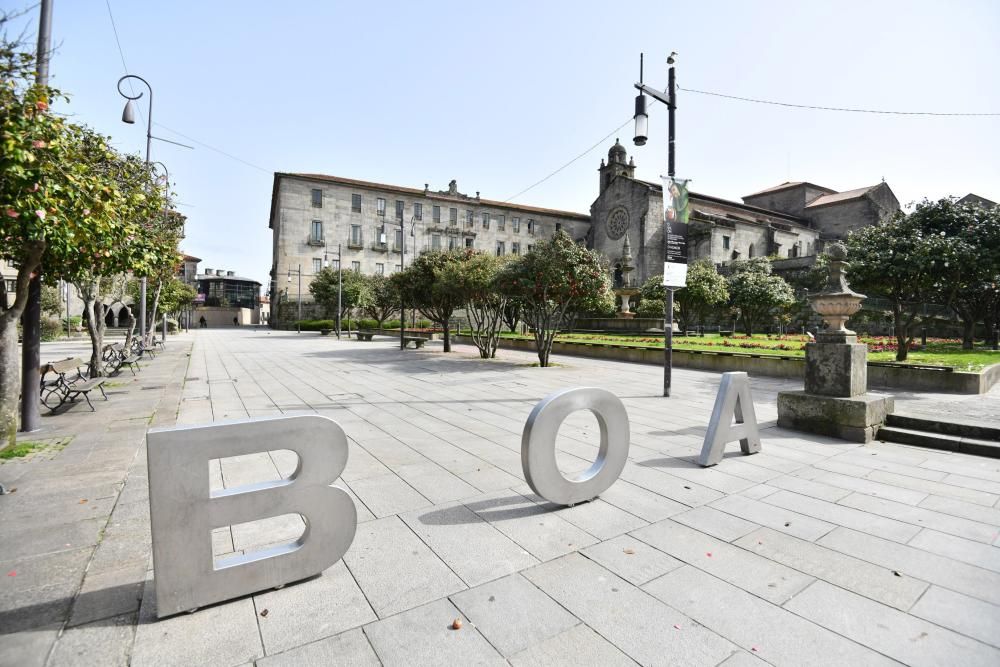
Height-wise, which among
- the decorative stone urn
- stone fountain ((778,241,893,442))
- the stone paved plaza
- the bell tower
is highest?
the bell tower

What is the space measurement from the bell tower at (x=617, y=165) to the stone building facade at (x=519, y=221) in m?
0.13

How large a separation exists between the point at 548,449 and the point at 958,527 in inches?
128

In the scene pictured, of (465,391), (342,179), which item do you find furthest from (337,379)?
(342,179)

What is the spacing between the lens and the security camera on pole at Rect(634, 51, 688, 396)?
9750 mm

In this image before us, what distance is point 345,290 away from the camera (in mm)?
44375

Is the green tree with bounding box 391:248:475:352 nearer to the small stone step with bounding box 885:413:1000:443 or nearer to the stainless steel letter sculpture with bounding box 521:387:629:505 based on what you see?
the small stone step with bounding box 885:413:1000:443

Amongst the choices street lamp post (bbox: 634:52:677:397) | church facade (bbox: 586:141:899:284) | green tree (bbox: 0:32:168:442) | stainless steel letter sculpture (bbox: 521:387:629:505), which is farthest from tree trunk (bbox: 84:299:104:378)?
church facade (bbox: 586:141:899:284)

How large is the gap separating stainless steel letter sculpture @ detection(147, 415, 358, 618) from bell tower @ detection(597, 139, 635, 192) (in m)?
64.3

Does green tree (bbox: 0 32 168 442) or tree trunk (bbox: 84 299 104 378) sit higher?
green tree (bbox: 0 32 168 442)

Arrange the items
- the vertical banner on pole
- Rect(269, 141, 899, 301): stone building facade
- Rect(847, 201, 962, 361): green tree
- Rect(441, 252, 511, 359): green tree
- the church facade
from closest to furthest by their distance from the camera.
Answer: the vertical banner on pole, Rect(847, 201, 962, 361): green tree, Rect(441, 252, 511, 359): green tree, Rect(269, 141, 899, 301): stone building facade, the church facade

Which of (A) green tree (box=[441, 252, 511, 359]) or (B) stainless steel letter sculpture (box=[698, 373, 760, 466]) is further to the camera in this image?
(A) green tree (box=[441, 252, 511, 359])

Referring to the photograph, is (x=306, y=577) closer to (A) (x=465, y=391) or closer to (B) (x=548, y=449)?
(B) (x=548, y=449)

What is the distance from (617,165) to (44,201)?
64148mm

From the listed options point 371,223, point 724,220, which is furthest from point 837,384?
point 371,223
